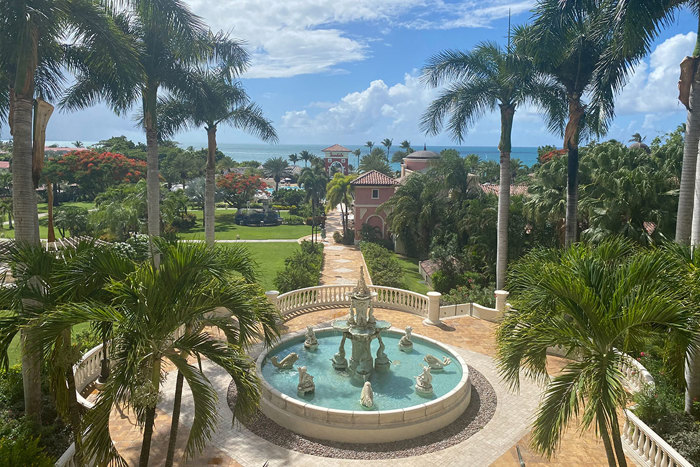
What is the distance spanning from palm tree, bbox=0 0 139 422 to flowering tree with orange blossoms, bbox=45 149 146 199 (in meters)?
49.9

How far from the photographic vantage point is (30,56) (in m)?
9.84

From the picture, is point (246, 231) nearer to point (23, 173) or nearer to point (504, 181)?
point (504, 181)

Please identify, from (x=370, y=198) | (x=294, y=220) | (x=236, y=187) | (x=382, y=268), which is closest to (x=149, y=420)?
(x=382, y=268)

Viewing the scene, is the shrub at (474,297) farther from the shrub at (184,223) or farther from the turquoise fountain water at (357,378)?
the shrub at (184,223)

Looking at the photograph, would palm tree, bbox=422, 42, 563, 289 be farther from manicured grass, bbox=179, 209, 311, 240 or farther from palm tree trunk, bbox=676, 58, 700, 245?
manicured grass, bbox=179, 209, 311, 240

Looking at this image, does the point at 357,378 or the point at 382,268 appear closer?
the point at 357,378

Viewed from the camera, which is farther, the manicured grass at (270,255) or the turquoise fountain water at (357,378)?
the manicured grass at (270,255)

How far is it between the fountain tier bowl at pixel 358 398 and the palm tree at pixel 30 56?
18.2ft

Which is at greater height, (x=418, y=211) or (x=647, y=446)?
Answer: (x=418, y=211)

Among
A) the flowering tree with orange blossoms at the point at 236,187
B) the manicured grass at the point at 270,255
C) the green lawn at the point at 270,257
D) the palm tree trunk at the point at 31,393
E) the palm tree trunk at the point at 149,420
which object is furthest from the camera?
the flowering tree with orange blossoms at the point at 236,187

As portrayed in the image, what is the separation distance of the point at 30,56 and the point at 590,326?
11.9 m

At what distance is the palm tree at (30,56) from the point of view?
31.2 ft

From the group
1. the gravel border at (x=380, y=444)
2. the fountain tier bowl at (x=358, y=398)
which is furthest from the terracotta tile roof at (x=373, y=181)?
the gravel border at (x=380, y=444)

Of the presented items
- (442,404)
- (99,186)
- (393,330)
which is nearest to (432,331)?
(393,330)
